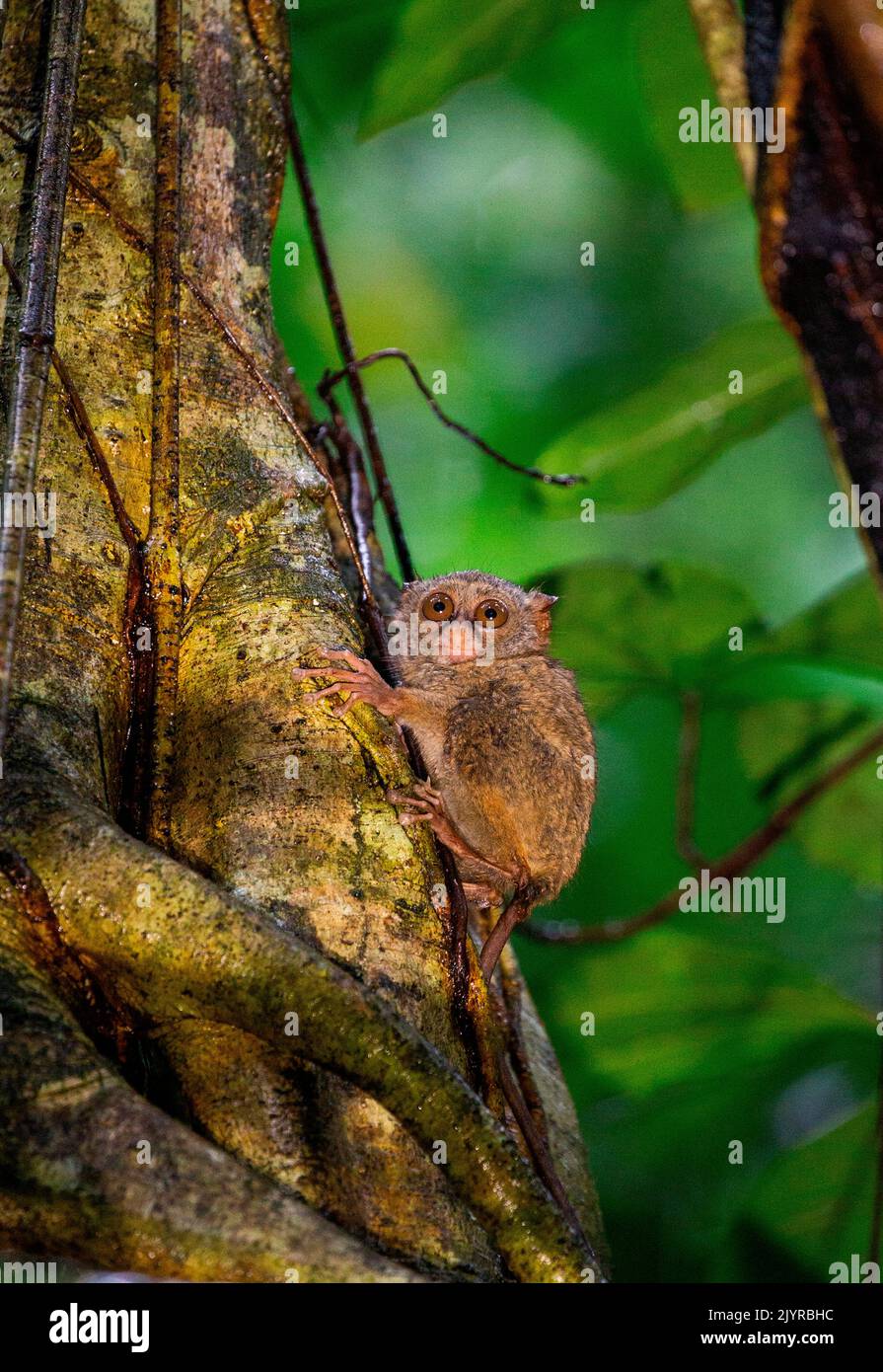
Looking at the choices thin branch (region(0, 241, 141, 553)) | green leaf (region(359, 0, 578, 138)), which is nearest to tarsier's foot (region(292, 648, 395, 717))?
thin branch (region(0, 241, 141, 553))

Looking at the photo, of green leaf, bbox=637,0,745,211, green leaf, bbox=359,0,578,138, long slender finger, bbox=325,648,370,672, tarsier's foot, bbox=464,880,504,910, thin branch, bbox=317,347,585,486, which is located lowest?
tarsier's foot, bbox=464,880,504,910

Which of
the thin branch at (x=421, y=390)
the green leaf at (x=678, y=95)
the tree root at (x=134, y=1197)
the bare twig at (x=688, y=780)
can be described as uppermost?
the green leaf at (x=678, y=95)

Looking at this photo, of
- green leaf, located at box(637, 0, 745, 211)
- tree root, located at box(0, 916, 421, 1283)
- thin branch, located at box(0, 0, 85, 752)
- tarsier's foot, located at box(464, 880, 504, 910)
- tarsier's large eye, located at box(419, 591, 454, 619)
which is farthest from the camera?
green leaf, located at box(637, 0, 745, 211)

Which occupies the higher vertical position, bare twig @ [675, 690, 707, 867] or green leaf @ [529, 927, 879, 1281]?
bare twig @ [675, 690, 707, 867]

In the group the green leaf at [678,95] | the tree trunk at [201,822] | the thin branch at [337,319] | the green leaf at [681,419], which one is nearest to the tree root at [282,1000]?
the tree trunk at [201,822]

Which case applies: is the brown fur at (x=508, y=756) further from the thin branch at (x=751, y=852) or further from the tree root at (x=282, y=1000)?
the thin branch at (x=751, y=852)

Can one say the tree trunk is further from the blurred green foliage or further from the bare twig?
the bare twig
